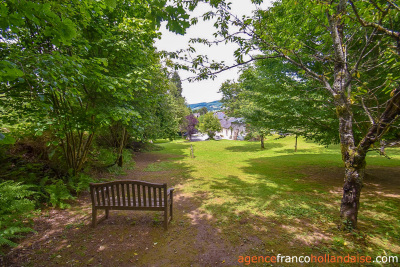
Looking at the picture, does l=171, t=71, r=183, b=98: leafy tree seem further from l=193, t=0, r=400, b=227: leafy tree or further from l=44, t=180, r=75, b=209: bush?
l=44, t=180, r=75, b=209: bush

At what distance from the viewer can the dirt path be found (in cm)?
308

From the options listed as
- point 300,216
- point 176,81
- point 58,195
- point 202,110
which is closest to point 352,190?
point 300,216

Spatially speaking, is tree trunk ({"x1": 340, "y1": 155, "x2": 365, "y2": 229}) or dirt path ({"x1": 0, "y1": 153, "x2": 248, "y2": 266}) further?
tree trunk ({"x1": 340, "y1": 155, "x2": 365, "y2": 229})

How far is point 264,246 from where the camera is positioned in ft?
11.2

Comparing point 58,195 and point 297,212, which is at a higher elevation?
point 58,195

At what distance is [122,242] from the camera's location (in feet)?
11.8

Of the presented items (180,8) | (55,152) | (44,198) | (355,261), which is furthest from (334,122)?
(55,152)

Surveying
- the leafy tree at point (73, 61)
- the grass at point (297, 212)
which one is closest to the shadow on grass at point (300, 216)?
the grass at point (297, 212)

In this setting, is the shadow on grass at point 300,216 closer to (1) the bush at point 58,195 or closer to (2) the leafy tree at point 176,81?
(2) the leafy tree at point 176,81

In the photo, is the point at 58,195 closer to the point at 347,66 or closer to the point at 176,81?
the point at 176,81

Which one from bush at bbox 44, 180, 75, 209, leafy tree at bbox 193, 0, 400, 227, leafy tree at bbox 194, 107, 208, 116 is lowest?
bush at bbox 44, 180, 75, 209

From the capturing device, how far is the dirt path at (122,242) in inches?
121

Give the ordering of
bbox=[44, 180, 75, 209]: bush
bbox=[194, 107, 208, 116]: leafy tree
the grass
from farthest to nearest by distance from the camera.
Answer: bbox=[194, 107, 208, 116]: leafy tree < bbox=[44, 180, 75, 209]: bush < the grass

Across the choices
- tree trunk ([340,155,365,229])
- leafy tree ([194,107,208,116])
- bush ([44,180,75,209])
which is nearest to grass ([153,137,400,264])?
tree trunk ([340,155,365,229])
